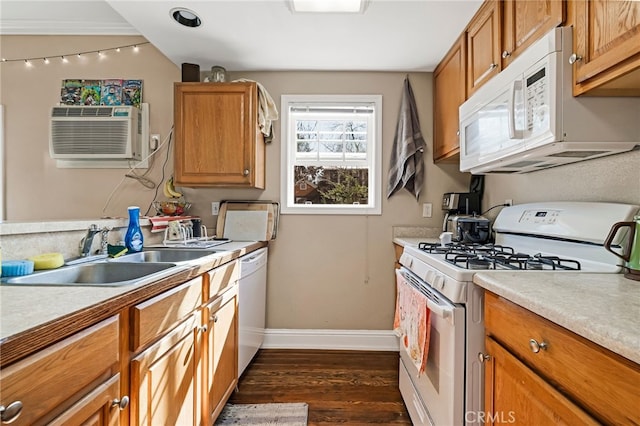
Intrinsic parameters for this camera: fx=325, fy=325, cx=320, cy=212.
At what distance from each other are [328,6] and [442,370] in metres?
1.93

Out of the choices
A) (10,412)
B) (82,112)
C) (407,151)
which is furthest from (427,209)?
(82,112)

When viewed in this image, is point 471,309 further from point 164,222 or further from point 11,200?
point 11,200

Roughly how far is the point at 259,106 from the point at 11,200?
7.28 feet

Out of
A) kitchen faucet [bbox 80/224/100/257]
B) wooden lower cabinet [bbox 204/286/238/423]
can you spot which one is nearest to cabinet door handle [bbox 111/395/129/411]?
wooden lower cabinet [bbox 204/286/238/423]

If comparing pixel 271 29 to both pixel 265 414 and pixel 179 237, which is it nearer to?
pixel 179 237

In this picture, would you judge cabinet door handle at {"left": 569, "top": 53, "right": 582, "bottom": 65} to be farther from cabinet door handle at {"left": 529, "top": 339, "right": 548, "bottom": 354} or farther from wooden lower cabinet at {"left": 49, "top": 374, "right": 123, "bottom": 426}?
wooden lower cabinet at {"left": 49, "top": 374, "right": 123, "bottom": 426}

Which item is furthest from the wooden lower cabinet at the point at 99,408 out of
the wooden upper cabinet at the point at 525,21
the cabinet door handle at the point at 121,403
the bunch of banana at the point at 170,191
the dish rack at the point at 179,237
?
the bunch of banana at the point at 170,191

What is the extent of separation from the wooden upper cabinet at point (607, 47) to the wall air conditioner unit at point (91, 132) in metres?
2.80

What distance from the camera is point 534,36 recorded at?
1.34 metres

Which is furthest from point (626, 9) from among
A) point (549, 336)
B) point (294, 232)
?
point (294, 232)

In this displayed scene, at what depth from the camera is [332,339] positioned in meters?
2.69

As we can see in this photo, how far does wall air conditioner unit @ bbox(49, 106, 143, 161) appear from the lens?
255 cm

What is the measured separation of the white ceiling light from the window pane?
4.04 ft

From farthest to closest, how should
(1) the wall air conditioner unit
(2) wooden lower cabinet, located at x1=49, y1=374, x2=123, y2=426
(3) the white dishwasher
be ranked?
(1) the wall air conditioner unit, (3) the white dishwasher, (2) wooden lower cabinet, located at x1=49, y1=374, x2=123, y2=426
